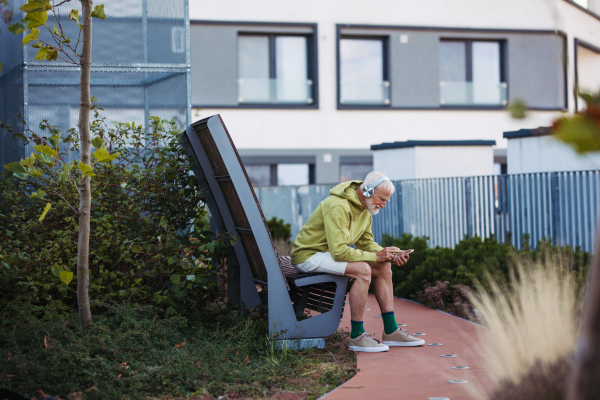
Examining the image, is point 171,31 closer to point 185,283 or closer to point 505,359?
point 185,283

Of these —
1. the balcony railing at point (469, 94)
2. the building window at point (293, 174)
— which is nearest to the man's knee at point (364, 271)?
the building window at point (293, 174)

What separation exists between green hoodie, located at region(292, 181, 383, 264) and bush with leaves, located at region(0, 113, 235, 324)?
726mm

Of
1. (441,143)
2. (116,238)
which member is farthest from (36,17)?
(441,143)

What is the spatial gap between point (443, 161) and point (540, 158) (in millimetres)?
2202

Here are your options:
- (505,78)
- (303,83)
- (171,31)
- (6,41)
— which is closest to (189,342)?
(171,31)

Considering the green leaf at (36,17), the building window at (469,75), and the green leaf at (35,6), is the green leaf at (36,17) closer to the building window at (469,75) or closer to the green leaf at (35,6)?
the green leaf at (35,6)

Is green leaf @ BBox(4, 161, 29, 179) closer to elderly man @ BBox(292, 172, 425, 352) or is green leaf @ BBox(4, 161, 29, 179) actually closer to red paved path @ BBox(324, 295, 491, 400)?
red paved path @ BBox(324, 295, 491, 400)

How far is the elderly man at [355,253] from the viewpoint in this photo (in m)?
4.92

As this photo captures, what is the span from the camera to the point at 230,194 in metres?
5.08

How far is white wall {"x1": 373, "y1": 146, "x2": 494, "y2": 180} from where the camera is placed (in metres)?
11.7

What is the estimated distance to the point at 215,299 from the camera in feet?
18.6

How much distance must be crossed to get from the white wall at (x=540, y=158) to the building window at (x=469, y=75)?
923 cm

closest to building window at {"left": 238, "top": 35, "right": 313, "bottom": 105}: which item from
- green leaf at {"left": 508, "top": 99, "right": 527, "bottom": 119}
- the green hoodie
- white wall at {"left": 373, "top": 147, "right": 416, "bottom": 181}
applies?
white wall at {"left": 373, "top": 147, "right": 416, "bottom": 181}

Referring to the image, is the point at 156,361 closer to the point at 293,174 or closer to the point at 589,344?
the point at 589,344
